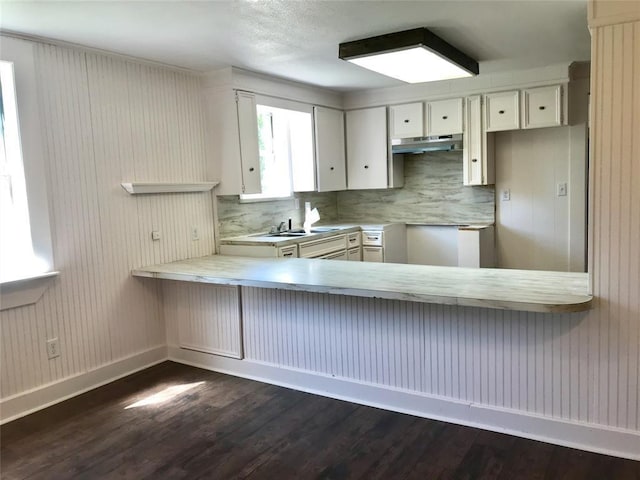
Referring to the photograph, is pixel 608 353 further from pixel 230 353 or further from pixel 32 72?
pixel 32 72

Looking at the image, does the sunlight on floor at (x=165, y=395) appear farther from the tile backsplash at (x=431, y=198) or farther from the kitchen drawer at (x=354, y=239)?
the tile backsplash at (x=431, y=198)

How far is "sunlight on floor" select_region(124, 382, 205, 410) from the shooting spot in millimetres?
3152

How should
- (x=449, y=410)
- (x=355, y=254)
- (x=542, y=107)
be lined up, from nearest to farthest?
(x=449, y=410) < (x=542, y=107) < (x=355, y=254)

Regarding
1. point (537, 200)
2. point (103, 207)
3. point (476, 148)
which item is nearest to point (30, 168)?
point (103, 207)

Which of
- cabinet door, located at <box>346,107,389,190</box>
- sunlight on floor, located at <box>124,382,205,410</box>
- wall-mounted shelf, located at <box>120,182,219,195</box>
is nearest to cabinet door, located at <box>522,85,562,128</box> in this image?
cabinet door, located at <box>346,107,389,190</box>

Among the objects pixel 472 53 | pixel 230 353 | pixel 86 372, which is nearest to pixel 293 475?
pixel 230 353

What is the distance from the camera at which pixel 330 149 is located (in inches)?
213

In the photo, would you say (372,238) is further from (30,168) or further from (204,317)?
(30,168)

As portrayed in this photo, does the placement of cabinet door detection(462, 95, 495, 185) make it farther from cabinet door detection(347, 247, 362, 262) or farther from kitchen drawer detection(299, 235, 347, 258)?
kitchen drawer detection(299, 235, 347, 258)

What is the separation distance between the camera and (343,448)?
2514 mm

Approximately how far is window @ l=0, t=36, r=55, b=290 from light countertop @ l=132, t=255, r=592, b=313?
800 millimetres

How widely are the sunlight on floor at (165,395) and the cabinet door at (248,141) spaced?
1.65m

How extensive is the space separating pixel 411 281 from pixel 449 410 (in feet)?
2.51

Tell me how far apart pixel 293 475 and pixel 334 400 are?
0.83m
